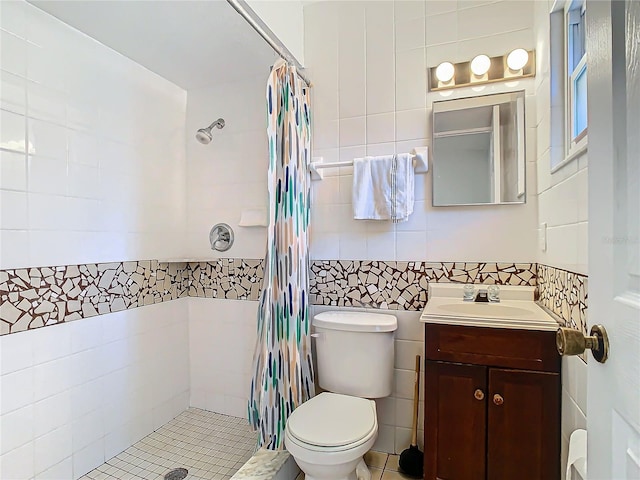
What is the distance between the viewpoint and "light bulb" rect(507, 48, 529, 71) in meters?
1.80

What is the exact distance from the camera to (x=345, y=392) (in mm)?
1902

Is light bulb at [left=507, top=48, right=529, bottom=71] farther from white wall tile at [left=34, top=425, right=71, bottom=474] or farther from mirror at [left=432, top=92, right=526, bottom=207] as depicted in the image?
white wall tile at [left=34, top=425, right=71, bottom=474]

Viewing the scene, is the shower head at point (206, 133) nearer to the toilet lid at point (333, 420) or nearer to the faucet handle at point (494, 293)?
the toilet lid at point (333, 420)

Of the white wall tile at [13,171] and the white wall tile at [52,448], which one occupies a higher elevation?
the white wall tile at [13,171]

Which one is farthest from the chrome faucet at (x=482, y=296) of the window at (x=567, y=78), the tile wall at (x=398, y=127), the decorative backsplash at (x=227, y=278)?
the decorative backsplash at (x=227, y=278)

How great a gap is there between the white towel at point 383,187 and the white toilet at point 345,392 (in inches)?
22.3

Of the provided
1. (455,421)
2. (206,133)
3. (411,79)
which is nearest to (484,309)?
(455,421)

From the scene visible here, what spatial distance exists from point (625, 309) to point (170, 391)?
2.54 m

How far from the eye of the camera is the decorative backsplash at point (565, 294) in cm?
114

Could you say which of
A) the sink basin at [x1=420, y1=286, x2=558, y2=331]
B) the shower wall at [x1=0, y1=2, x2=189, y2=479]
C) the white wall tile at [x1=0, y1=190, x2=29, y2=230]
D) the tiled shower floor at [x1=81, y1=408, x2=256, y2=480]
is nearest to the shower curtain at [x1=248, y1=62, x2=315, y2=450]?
the tiled shower floor at [x1=81, y1=408, x2=256, y2=480]

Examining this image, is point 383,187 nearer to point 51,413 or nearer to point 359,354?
point 359,354

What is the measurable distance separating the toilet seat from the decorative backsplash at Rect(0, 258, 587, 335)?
57cm

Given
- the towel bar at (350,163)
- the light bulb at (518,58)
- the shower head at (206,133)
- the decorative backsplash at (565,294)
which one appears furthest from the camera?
the shower head at (206,133)

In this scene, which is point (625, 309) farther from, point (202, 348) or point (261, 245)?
point (202, 348)
